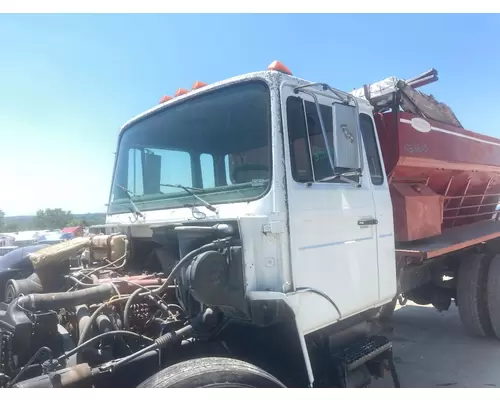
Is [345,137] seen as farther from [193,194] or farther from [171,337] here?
[171,337]

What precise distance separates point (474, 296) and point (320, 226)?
326 cm

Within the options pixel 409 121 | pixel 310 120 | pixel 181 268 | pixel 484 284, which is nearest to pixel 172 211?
pixel 181 268

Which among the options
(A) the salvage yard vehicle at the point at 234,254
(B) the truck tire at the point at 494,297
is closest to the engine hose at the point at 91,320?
(A) the salvage yard vehicle at the point at 234,254

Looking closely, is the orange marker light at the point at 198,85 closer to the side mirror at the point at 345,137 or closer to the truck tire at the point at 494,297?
the side mirror at the point at 345,137

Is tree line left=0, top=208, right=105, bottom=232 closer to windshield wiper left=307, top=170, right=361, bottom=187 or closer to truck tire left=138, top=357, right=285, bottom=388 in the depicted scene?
truck tire left=138, top=357, right=285, bottom=388

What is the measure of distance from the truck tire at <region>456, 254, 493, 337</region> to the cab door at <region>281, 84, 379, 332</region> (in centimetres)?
252

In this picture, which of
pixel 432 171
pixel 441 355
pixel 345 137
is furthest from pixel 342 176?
pixel 441 355

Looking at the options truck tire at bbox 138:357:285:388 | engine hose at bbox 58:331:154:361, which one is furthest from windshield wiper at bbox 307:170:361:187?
engine hose at bbox 58:331:154:361

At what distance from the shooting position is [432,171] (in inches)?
162

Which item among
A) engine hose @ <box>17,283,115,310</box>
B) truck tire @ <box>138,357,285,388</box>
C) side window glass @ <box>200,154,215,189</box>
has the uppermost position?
side window glass @ <box>200,154,215,189</box>

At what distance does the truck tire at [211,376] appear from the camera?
1978 mm

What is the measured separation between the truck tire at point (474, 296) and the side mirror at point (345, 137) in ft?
10.4

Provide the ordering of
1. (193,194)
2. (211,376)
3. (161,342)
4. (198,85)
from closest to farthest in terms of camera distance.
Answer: (211,376) → (161,342) → (193,194) → (198,85)

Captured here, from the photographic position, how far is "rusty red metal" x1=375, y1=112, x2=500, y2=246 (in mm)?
3631
